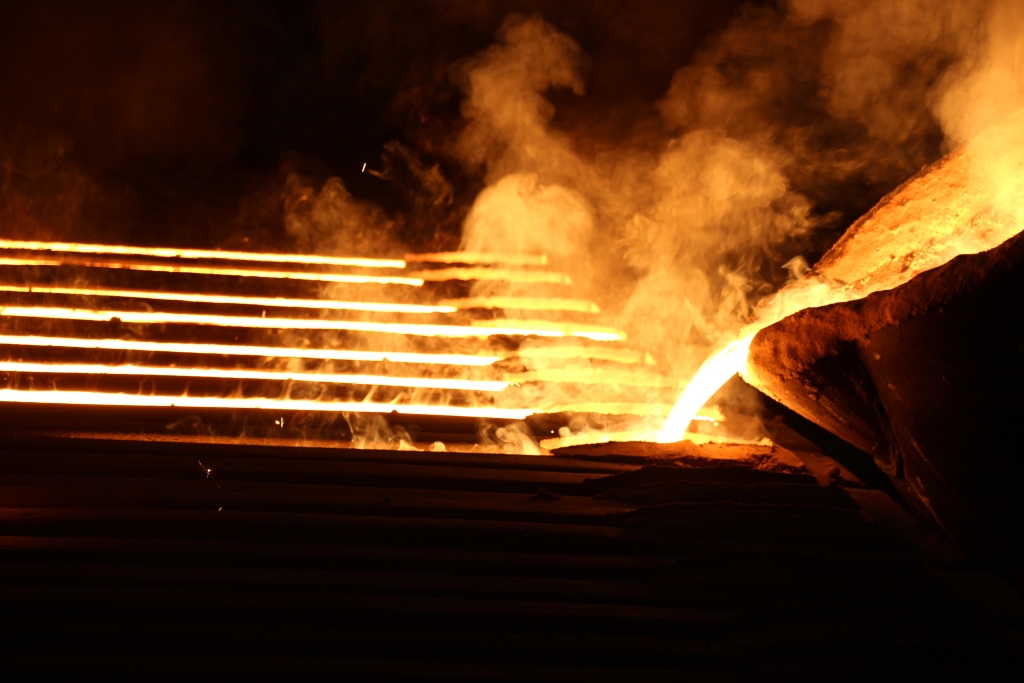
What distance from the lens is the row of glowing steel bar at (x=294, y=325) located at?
3184 millimetres

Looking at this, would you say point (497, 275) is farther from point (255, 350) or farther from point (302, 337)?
point (255, 350)

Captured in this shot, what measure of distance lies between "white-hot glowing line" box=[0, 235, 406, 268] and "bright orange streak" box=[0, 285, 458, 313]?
496 millimetres

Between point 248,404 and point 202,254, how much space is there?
1.67 metres

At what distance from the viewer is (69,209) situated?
189 inches

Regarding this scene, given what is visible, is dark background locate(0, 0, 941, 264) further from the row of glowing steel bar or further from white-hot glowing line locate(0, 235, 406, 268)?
the row of glowing steel bar

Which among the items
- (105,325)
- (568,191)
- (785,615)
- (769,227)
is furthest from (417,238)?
(785,615)

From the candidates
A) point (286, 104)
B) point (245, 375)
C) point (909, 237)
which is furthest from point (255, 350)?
point (286, 104)

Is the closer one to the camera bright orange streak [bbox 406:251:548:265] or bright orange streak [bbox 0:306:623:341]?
bright orange streak [bbox 0:306:623:341]

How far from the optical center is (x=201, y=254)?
14.5 feet

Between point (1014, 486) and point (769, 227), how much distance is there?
312cm

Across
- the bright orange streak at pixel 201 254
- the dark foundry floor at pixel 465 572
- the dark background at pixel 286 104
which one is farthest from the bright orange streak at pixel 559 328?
the dark foundry floor at pixel 465 572

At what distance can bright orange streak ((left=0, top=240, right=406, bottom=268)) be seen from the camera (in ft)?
14.1

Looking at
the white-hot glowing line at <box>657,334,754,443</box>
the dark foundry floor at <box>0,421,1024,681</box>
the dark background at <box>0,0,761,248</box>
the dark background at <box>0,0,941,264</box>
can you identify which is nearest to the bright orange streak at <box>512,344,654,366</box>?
the white-hot glowing line at <box>657,334,754,443</box>

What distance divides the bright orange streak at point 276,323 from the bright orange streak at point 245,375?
41 centimetres
